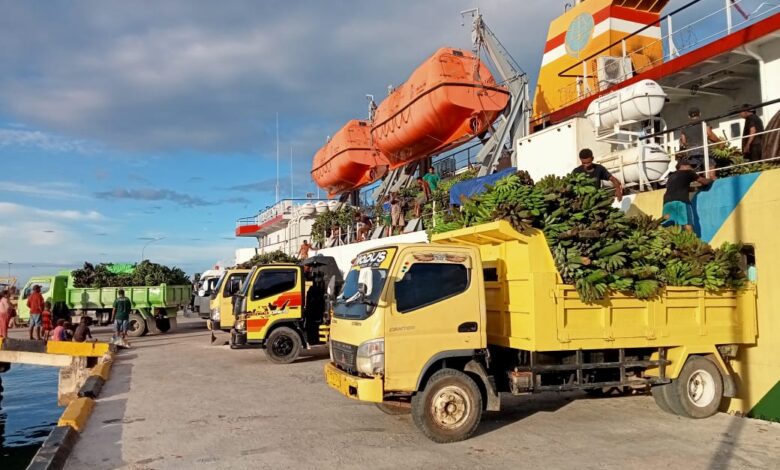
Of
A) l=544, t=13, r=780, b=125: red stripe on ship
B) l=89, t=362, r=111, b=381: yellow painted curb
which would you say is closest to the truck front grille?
l=89, t=362, r=111, b=381: yellow painted curb

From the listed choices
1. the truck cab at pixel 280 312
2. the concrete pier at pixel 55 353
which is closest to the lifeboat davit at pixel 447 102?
the truck cab at pixel 280 312

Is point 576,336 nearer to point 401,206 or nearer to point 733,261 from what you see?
point 733,261

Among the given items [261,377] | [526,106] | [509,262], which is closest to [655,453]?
[509,262]

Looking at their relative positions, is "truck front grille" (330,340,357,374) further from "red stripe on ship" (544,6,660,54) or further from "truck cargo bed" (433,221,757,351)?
"red stripe on ship" (544,6,660,54)

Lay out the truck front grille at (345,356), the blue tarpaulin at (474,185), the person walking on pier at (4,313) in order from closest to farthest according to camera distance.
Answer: the truck front grille at (345,356) < the blue tarpaulin at (474,185) < the person walking on pier at (4,313)

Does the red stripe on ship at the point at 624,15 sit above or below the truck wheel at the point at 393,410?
above

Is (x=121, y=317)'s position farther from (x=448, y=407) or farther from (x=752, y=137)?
(x=752, y=137)

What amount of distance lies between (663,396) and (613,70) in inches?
402

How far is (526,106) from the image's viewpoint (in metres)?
19.4

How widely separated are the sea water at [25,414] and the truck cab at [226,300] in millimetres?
4307

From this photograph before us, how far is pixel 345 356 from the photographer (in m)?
7.31

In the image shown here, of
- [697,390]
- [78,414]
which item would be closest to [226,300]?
[78,414]

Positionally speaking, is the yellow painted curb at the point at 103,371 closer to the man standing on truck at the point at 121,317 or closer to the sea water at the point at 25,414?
the sea water at the point at 25,414

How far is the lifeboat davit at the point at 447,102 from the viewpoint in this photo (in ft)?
66.5
